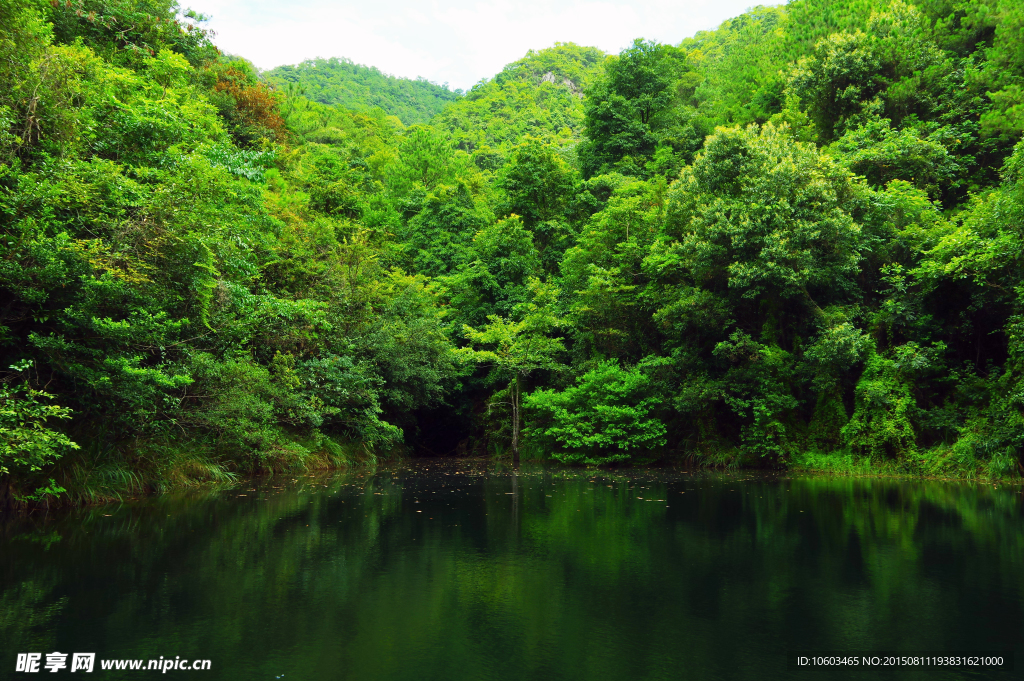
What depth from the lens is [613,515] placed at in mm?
9312

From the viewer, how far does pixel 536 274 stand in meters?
25.6

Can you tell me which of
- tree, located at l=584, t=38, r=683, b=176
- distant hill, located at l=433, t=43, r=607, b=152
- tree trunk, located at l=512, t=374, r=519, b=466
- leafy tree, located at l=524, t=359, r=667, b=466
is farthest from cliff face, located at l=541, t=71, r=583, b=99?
leafy tree, located at l=524, t=359, r=667, b=466

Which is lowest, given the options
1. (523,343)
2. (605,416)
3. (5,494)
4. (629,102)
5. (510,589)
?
(510,589)

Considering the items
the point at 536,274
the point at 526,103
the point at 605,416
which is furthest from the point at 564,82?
the point at 605,416

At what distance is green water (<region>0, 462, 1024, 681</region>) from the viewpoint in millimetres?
3660

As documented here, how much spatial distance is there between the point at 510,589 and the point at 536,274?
2113 cm

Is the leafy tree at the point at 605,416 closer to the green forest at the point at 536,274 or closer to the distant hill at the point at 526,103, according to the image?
the green forest at the point at 536,274

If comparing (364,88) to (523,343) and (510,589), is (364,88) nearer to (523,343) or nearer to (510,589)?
(523,343)

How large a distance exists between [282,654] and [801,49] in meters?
29.1

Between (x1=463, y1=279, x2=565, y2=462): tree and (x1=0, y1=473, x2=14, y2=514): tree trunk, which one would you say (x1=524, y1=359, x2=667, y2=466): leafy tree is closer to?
(x1=463, y1=279, x2=565, y2=462): tree

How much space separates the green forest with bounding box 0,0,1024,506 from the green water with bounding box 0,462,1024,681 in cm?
294

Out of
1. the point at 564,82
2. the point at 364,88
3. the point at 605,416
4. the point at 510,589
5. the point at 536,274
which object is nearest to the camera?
the point at 510,589

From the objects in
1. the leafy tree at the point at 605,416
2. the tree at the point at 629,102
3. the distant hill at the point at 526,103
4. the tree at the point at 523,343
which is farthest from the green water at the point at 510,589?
the distant hill at the point at 526,103

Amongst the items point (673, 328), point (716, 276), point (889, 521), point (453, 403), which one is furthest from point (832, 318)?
point (453, 403)
